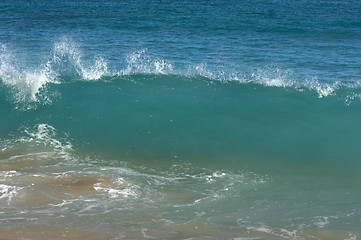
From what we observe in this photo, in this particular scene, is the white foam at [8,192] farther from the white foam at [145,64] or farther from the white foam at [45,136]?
the white foam at [145,64]

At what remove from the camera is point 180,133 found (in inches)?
573

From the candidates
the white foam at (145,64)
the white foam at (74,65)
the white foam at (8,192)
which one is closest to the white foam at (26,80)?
the white foam at (74,65)

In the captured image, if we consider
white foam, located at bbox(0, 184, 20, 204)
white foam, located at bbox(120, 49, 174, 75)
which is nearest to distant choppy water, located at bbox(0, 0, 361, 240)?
white foam, located at bbox(0, 184, 20, 204)

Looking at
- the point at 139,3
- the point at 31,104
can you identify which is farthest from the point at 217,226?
the point at 139,3

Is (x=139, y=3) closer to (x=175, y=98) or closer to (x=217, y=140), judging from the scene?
(x=175, y=98)

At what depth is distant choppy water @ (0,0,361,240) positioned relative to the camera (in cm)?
925

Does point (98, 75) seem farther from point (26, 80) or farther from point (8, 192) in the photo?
point (8, 192)

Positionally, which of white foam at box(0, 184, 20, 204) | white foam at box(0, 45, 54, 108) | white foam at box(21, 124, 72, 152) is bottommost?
white foam at box(21, 124, 72, 152)

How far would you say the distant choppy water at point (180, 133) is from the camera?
9.25m

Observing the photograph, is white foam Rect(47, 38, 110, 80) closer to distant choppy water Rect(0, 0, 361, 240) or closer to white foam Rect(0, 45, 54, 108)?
distant choppy water Rect(0, 0, 361, 240)

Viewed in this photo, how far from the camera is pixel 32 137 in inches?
557

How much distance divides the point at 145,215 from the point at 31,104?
8.92m

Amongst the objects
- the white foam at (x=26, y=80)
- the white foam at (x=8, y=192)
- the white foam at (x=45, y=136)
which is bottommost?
the white foam at (x=45, y=136)

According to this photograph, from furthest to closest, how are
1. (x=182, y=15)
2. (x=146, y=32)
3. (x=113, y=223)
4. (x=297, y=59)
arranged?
(x=182, y=15) → (x=146, y=32) → (x=297, y=59) → (x=113, y=223)
